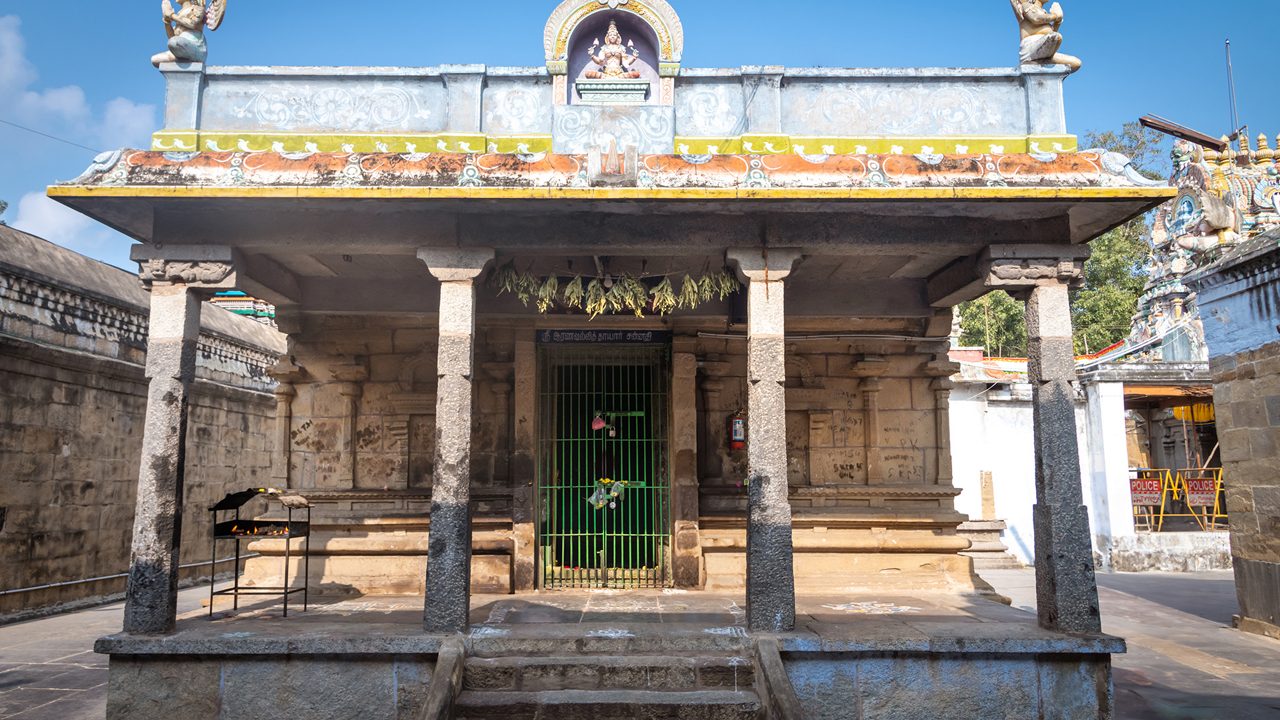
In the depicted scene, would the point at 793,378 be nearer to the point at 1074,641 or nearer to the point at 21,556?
the point at 1074,641

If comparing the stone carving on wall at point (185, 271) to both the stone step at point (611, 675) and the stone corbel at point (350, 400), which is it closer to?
the stone corbel at point (350, 400)

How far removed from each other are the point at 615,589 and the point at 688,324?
3125mm

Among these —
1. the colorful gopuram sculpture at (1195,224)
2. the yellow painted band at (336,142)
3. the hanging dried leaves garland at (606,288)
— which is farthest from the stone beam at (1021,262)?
the colorful gopuram sculpture at (1195,224)

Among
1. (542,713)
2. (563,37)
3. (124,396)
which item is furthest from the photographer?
(124,396)

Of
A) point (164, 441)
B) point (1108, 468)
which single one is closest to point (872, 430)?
point (164, 441)

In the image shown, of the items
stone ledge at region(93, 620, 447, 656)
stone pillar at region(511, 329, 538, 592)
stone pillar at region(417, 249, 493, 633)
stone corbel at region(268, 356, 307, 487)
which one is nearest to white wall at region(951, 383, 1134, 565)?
stone pillar at region(511, 329, 538, 592)

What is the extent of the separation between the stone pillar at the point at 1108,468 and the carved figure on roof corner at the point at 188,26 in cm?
1634

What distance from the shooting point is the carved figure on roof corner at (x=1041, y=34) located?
7.87 m

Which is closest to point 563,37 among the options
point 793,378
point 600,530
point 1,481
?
point 793,378

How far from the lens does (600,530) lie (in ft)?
33.7

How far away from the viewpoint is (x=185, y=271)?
727cm

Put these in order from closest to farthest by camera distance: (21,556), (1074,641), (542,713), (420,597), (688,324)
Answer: (542,713) < (1074,641) < (420,597) < (688,324) < (21,556)

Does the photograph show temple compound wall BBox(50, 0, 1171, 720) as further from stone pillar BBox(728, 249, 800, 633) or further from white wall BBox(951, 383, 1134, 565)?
white wall BBox(951, 383, 1134, 565)

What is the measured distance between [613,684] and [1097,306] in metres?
26.1
